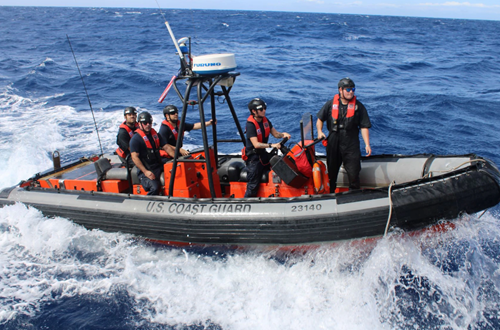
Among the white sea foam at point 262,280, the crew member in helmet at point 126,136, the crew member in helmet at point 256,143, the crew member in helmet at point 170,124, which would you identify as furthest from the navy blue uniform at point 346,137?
the crew member in helmet at point 126,136

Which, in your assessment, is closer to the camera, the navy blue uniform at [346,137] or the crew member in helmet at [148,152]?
the navy blue uniform at [346,137]

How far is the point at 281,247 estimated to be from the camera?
459 centimetres

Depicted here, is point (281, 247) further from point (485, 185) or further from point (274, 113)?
point (274, 113)

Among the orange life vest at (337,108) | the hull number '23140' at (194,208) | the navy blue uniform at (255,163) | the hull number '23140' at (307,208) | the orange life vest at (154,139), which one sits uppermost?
the orange life vest at (337,108)

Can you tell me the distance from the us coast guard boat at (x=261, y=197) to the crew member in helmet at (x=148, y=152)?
179 millimetres

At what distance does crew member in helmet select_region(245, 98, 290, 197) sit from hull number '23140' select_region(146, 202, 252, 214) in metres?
0.47

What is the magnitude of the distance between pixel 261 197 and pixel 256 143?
635 mm

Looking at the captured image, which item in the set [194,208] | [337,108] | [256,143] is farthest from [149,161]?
[337,108]

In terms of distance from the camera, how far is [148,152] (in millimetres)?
5176

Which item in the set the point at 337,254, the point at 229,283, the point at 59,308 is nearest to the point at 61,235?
the point at 59,308

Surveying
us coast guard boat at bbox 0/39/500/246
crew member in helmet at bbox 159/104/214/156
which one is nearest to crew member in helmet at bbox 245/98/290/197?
us coast guard boat at bbox 0/39/500/246

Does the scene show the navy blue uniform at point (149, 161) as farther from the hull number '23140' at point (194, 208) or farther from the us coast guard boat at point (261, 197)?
the hull number '23140' at point (194, 208)

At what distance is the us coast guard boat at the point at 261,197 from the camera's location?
4152 mm

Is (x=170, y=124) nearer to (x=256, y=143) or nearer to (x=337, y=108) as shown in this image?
(x=256, y=143)
